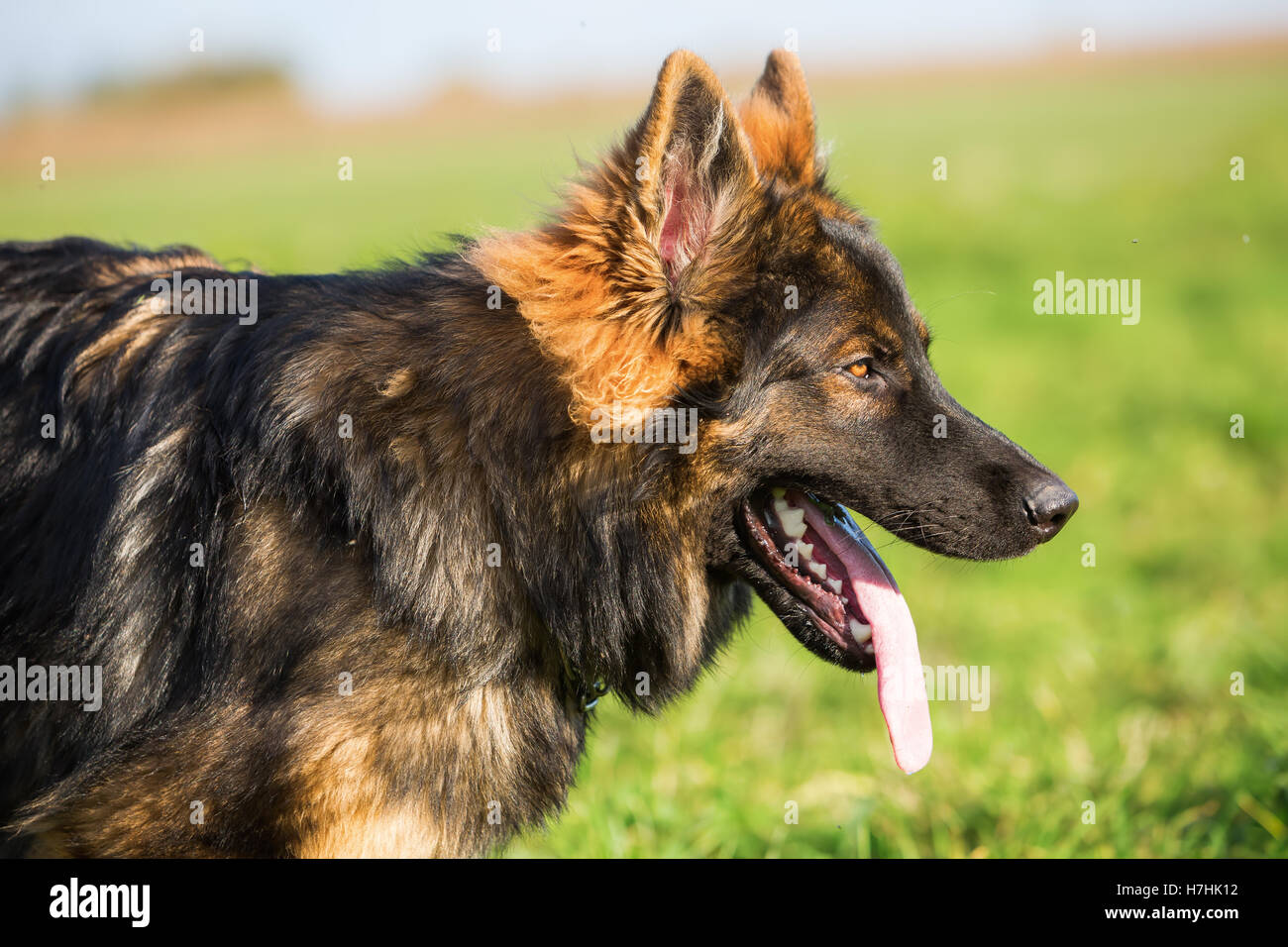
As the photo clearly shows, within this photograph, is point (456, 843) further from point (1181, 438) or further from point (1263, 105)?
point (1263, 105)

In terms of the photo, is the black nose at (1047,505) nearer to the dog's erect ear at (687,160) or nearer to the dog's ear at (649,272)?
the dog's ear at (649,272)

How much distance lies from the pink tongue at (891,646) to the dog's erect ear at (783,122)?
115 cm

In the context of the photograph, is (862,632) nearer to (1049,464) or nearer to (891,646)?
(891,646)

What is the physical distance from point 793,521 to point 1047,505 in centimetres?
78

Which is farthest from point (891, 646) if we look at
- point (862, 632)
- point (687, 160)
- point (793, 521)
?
point (687, 160)

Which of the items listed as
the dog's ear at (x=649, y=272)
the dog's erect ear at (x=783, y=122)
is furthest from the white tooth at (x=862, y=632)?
the dog's erect ear at (x=783, y=122)

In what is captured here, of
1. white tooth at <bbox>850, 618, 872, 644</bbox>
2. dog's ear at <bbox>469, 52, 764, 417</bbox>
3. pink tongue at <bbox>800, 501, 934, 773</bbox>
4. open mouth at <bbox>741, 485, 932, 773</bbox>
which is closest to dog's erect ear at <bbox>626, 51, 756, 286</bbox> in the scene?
dog's ear at <bbox>469, 52, 764, 417</bbox>

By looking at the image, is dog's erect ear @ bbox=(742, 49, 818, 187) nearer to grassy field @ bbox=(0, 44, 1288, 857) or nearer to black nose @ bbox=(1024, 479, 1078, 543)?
grassy field @ bbox=(0, 44, 1288, 857)

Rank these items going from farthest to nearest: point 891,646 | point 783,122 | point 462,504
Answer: point 783,122 < point 891,646 < point 462,504

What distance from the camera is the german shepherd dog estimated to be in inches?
119

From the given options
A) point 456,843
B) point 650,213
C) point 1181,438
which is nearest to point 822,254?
point 650,213

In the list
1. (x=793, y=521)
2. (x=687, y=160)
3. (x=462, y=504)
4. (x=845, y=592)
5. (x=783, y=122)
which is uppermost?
(x=783, y=122)

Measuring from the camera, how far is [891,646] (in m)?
3.47
